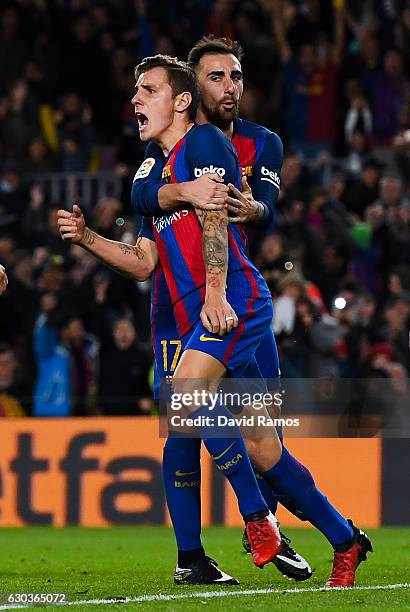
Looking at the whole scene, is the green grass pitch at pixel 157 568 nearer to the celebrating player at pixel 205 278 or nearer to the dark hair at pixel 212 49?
the celebrating player at pixel 205 278

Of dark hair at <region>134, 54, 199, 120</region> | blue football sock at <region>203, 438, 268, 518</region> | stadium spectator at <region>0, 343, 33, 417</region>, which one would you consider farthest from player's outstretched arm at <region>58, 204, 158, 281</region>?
stadium spectator at <region>0, 343, 33, 417</region>

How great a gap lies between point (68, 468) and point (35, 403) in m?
1.12

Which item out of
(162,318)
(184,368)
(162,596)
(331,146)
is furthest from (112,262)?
(331,146)

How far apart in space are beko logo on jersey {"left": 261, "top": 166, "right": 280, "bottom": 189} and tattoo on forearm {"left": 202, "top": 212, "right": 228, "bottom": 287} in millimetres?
907

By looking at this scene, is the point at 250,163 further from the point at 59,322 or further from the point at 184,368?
the point at 59,322

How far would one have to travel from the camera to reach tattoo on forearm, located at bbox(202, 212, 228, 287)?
252 inches

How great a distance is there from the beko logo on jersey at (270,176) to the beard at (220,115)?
0.30m

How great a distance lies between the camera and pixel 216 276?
639 cm

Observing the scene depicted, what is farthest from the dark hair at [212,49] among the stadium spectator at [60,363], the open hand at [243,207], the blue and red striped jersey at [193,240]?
the stadium spectator at [60,363]

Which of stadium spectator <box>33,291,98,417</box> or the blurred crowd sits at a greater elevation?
the blurred crowd

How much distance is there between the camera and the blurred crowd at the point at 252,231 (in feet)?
42.2

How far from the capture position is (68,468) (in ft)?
40.2

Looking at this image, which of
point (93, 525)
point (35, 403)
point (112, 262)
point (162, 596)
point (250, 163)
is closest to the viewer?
point (162, 596)

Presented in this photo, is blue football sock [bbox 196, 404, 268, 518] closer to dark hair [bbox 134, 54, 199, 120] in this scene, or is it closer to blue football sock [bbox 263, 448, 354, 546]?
blue football sock [bbox 263, 448, 354, 546]
